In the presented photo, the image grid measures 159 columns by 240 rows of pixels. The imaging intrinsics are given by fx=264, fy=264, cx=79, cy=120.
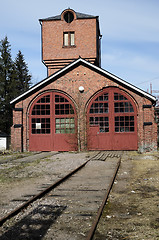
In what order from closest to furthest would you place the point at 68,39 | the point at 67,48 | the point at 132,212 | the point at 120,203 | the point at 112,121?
the point at 132,212 < the point at 120,203 < the point at 112,121 < the point at 67,48 < the point at 68,39

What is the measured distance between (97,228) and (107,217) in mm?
573

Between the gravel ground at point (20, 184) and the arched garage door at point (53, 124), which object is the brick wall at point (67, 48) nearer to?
the arched garage door at point (53, 124)

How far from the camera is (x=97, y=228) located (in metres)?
4.15

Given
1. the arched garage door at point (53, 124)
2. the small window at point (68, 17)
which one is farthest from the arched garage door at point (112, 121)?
the small window at point (68, 17)

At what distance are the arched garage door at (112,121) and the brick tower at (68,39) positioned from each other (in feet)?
22.5

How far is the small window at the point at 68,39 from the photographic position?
24.6 meters

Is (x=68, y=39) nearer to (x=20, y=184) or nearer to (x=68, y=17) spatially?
(x=68, y=17)

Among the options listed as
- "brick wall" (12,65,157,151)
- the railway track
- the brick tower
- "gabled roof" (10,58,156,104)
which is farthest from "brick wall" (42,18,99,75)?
the railway track

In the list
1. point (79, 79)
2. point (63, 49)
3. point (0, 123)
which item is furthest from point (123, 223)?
point (0, 123)

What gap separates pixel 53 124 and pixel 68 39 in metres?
9.55

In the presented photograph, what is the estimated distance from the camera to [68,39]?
973 inches

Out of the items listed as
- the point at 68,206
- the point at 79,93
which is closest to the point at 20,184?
the point at 68,206

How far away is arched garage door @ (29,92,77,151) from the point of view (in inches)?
758

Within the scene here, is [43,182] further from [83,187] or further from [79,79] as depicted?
[79,79]
